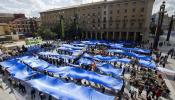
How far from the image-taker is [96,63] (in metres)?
20.6

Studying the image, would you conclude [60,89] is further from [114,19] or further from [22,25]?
[22,25]

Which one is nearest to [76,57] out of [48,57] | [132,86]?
[48,57]

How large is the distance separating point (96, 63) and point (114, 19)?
1395 inches

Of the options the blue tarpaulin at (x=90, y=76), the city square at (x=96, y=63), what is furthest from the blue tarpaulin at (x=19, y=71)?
the blue tarpaulin at (x=90, y=76)

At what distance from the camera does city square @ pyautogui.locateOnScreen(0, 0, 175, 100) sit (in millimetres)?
13961

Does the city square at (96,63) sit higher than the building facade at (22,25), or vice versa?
the building facade at (22,25)

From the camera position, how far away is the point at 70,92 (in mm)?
11844

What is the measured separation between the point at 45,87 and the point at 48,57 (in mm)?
13651

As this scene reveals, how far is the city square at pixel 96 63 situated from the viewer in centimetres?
1396

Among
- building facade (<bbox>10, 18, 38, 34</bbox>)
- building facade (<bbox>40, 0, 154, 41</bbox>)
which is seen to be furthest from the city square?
building facade (<bbox>10, 18, 38, 34</bbox>)

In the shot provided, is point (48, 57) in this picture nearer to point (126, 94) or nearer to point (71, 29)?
point (126, 94)

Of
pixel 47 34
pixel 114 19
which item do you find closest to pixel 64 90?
pixel 114 19

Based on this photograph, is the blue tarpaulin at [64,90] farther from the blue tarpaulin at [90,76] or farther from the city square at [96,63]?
the blue tarpaulin at [90,76]

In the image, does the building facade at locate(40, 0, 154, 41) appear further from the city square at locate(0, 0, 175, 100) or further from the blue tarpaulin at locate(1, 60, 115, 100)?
the blue tarpaulin at locate(1, 60, 115, 100)
